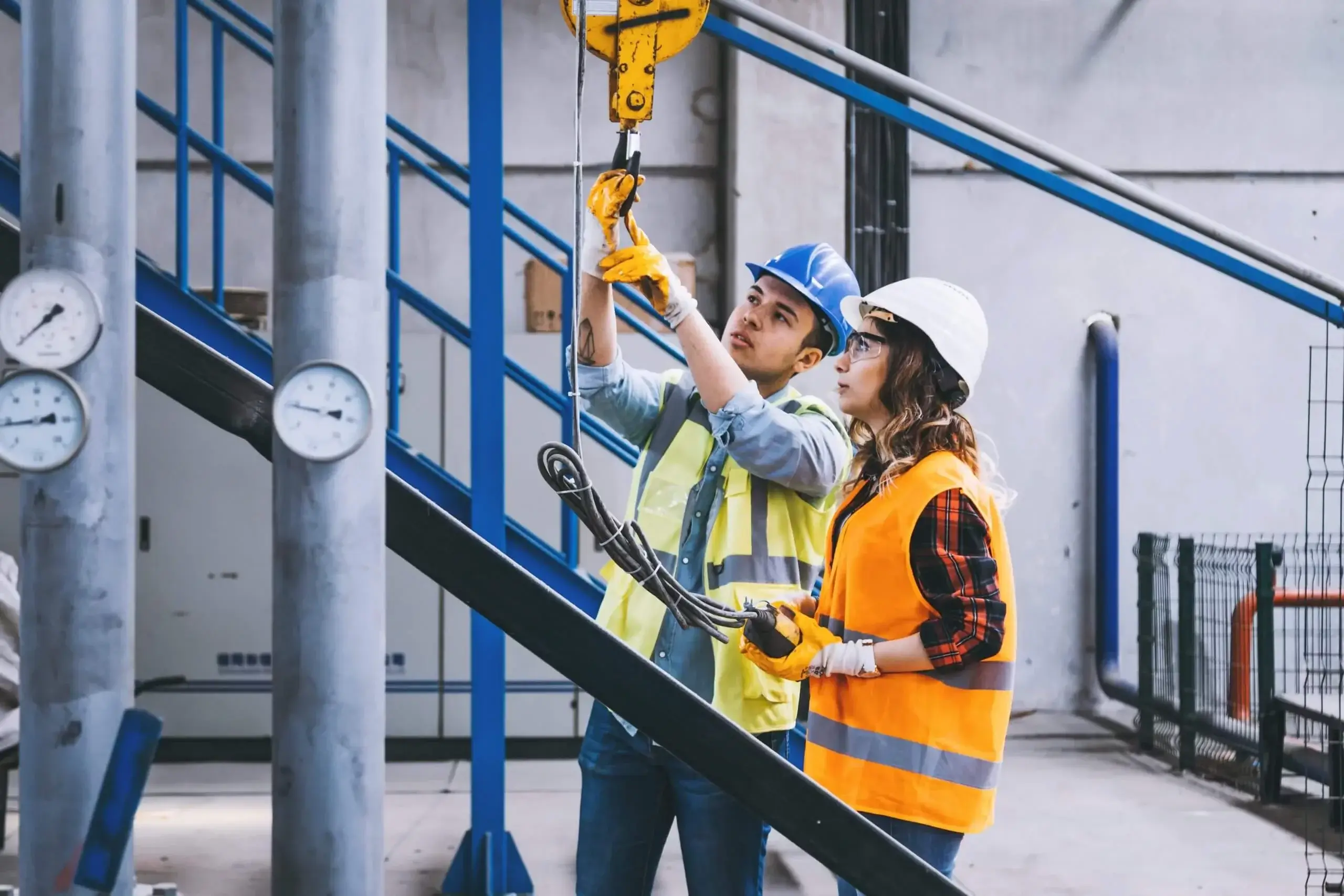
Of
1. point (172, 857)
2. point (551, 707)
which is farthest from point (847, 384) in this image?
point (551, 707)

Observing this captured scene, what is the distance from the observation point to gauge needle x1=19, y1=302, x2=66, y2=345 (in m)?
1.58

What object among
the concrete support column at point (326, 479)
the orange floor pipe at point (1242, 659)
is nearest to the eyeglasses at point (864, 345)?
the concrete support column at point (326, 479)

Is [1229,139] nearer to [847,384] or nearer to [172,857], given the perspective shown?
[847,384]

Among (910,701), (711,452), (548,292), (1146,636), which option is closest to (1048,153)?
(711,452)

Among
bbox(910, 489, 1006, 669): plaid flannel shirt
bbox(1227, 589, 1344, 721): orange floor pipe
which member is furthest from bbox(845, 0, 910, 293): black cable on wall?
bbox(910, 489, 1006, 669): plaid flannel shirt

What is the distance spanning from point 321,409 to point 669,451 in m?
1.02

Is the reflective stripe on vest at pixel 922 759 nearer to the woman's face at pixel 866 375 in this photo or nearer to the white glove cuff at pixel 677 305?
the woman's face at pixel 866 375

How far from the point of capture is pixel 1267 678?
5285 mm

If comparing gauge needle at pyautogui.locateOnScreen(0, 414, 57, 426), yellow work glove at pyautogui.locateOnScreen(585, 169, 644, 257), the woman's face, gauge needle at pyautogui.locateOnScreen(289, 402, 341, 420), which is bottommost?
gauge needle at pyautogui.locateOnScreen(0, 414, 57, 426)

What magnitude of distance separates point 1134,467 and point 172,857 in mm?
5598

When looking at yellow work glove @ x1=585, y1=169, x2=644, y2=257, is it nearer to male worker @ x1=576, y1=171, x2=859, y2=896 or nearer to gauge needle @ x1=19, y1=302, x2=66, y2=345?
male worker @ x1=576, y1=171, x2=859, y2=896

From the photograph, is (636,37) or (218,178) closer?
(636,37)

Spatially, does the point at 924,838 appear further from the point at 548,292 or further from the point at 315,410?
the point at 548,292

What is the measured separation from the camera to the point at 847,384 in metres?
2.20
